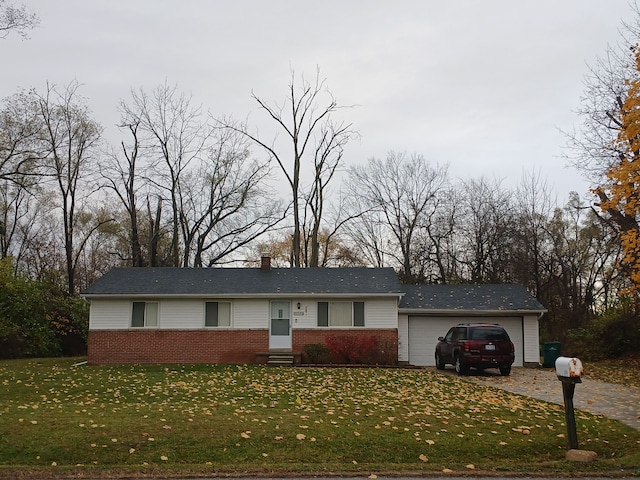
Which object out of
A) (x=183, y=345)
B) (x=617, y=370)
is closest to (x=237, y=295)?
(x=183, y=345)

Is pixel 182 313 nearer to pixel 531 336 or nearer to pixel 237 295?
pixel 237 295

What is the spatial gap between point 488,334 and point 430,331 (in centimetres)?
632

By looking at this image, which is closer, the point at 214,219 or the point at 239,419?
the point at 239,419

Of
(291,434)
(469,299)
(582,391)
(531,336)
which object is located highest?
(469,299)

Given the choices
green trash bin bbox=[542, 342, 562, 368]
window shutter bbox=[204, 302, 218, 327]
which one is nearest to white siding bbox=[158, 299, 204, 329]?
window shutter bbox=[204, 302, 218, 327]

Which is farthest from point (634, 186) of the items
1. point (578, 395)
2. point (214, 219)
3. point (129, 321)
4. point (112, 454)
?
point (214, 219)

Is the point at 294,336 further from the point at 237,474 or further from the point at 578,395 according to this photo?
the point at 237,474

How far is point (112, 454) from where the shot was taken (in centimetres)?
852

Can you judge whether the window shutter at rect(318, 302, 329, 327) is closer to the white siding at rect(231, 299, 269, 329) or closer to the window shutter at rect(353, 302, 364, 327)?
the window shutter at rect(353, 302, 364, 327)

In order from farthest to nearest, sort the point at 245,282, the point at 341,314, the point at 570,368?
the point at 245,282, the point at 341,314, the point at 570,368

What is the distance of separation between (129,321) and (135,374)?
638cm

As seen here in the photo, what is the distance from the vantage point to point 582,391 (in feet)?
56.7

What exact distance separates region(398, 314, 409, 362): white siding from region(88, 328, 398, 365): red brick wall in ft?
4.03

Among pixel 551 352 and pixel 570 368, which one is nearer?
pixel 570 368
